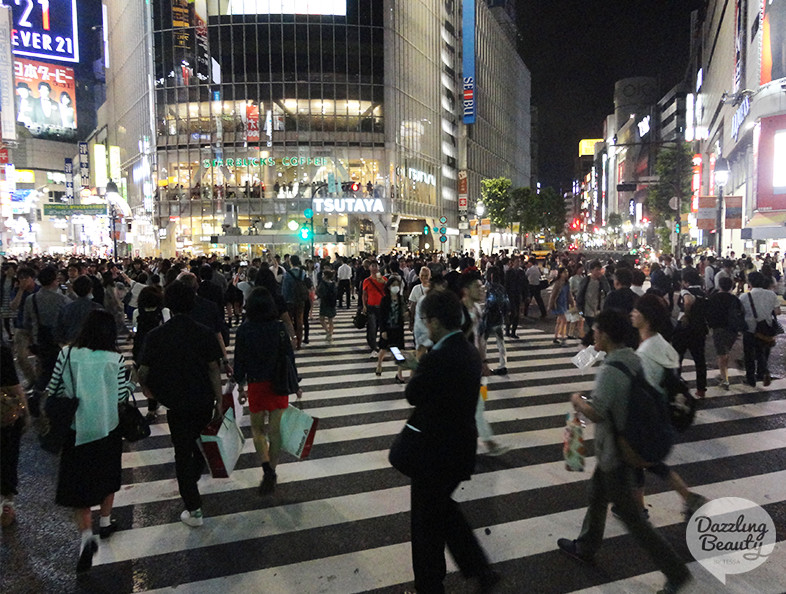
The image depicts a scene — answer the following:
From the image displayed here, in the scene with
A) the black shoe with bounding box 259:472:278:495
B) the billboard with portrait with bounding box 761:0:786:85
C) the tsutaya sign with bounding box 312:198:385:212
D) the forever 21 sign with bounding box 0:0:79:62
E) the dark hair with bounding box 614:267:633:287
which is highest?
the forever 21 sign with bounding box 0:0:79:62

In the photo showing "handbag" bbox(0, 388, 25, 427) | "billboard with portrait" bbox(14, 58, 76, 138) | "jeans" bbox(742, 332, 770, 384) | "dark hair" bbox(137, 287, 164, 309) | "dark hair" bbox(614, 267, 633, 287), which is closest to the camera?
"handbag" bbox(0, 388, 25, 427)

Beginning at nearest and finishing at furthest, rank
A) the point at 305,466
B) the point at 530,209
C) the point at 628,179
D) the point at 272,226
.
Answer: the point at 305,466 → the point at 272,226 → the point at 530,209 → the point at 628,179

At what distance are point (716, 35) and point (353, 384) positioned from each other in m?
65.2

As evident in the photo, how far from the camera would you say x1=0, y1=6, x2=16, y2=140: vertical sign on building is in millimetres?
21472

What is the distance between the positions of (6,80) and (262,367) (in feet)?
77.1

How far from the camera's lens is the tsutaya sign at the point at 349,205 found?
1887 inches

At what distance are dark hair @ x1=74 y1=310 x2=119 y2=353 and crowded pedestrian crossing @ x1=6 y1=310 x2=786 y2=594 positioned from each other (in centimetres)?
159

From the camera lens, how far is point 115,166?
226 feet

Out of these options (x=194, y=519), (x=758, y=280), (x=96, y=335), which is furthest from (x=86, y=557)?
(x=758, y=280)

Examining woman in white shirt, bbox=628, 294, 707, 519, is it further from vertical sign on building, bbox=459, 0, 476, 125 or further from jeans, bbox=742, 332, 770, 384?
vertical sign on building, bbox=459, 0, 476, 125

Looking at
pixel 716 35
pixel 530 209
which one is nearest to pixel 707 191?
pixel 716 35

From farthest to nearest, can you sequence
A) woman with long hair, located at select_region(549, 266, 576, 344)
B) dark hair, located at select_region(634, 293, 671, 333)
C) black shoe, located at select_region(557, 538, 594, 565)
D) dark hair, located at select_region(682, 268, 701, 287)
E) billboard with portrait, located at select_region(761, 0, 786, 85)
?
billboard with portrait, located at select_region(761, 0, 786, 85) < woman with long hair, located at select_region(549, 266, 576, 344) < dark hair, located at select_region(682, 268, 701, 287) < dark hair, located at select_region(634, 293, 671, 333) < black shoe, located at select_region(557, 538, 594, 565)

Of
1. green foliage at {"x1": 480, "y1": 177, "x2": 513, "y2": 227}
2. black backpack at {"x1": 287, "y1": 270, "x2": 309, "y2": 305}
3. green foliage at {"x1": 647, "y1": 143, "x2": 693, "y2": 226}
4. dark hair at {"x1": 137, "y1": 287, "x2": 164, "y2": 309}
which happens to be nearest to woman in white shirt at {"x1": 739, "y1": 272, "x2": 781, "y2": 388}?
black backpack at {"x1": 287, "y1": 270, "x2": 309, "y2": 305}

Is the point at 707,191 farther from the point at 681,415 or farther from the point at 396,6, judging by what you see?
the point at 681,415
